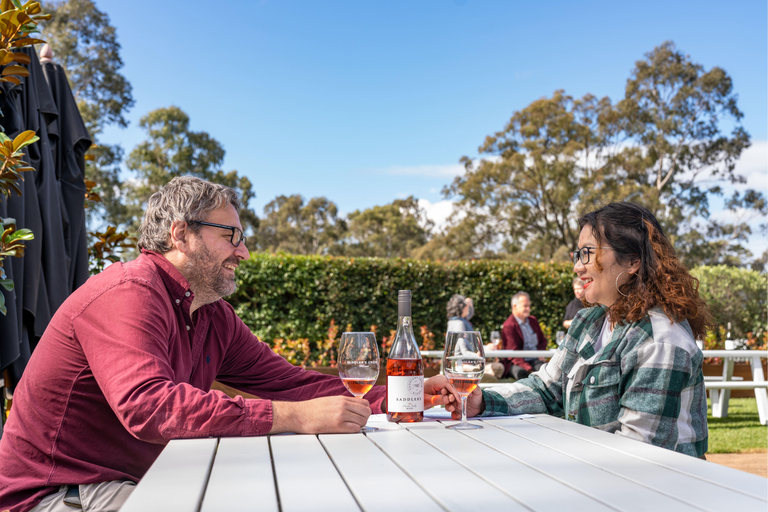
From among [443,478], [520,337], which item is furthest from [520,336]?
[443,478]

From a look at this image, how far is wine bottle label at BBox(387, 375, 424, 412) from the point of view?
1701 mm

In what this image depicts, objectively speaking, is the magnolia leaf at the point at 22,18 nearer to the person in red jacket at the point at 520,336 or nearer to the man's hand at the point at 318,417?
the man's hand at the point at 318,417

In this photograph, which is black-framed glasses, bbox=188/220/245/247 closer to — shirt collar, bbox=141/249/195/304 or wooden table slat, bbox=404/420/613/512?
shirt collar, bbox=141/249/195/304

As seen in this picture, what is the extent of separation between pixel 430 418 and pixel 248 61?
31.4m

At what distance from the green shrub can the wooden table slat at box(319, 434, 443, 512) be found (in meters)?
12.7

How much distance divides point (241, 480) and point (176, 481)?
0.38 ft

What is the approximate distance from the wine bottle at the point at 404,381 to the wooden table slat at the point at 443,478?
0.71 feet

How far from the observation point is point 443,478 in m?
1.09

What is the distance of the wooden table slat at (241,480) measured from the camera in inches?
36.4

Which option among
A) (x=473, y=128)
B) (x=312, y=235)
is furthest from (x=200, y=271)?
(x=312, y=235)

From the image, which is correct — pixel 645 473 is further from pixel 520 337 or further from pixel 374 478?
pixel 520 337

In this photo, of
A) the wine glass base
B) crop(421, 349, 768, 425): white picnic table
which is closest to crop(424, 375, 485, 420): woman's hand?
the wine glass base

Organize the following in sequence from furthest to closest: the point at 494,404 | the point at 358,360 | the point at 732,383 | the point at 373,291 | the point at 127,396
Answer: the point at 373,291
the point at 732,383
the point at 494,404
the point at 358,360
the point at 127,396

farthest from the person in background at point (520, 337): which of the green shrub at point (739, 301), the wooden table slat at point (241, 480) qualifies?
the green shrub at point (739, 301)
